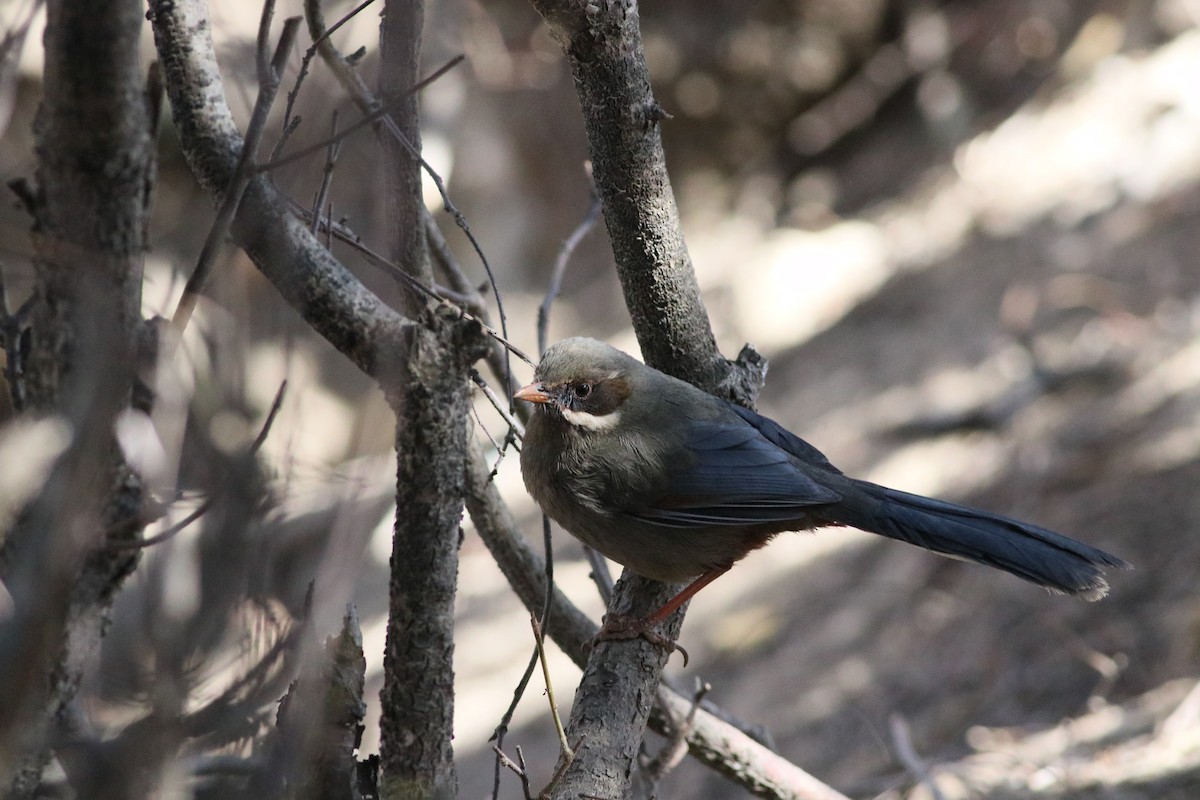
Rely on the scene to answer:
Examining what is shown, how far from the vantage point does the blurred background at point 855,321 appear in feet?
11.3

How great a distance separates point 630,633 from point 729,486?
32.9 inches

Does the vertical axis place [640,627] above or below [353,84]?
below

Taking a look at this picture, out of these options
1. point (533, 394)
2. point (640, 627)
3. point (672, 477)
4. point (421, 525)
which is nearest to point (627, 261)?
point (533, 394)

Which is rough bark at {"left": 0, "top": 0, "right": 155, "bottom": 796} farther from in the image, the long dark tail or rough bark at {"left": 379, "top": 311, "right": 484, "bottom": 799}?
the long dark tail

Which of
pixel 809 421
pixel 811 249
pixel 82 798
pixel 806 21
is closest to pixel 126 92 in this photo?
pixel 82 798

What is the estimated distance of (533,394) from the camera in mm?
3725

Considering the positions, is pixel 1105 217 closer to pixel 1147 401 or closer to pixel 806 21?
pixel 1147 401

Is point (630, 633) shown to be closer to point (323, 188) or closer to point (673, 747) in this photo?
point (673, 747)

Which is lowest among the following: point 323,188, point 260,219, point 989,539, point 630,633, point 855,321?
point 630,633

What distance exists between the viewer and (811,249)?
38.5 ft

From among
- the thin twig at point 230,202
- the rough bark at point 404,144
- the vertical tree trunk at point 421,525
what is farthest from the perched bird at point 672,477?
the thin twig at point 230,202

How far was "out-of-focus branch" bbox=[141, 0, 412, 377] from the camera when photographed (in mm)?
2486

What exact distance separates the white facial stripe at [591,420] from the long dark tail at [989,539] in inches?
34.5

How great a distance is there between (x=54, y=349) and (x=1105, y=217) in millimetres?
9163
